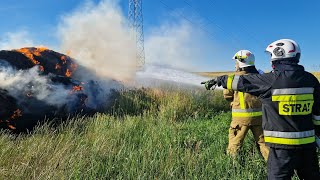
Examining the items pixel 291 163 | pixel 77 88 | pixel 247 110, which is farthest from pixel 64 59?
pixel 291 163

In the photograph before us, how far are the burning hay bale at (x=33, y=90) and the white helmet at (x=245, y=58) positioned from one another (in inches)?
173

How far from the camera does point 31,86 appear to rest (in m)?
8.30

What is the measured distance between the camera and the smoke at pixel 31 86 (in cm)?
800

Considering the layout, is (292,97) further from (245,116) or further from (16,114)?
(16,114)

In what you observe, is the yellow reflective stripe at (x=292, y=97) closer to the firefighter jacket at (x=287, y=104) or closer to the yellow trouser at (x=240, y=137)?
the firefighter jacket at (x=287, y=104)

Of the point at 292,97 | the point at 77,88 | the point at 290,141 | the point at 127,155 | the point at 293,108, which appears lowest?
the point at 127,155

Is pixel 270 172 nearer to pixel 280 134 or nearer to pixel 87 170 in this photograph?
pixel 280 134

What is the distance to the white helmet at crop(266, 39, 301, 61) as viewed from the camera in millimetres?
4035

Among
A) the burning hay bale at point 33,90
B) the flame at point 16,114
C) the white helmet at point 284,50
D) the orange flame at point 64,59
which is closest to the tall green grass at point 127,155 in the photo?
the burning hay bale at point 33,90

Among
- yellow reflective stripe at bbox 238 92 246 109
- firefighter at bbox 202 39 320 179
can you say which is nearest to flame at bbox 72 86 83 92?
yellow reflective stripe at bbox 238 92 246 109

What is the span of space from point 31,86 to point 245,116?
16.3 feet

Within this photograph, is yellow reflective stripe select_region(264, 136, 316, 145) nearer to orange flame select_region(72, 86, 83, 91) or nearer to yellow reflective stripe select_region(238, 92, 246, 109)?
yellow reflective stripe select_region(238, 92, 246, 109)

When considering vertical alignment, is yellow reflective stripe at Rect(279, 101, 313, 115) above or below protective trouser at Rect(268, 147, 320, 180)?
above

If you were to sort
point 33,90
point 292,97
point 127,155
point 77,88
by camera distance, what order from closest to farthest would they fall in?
1. point 292,97
2. point 127,155
3. point 33,90
4. point 77,88
